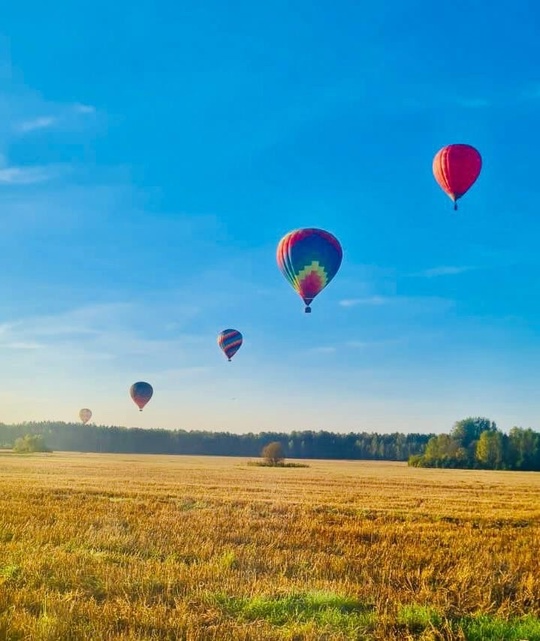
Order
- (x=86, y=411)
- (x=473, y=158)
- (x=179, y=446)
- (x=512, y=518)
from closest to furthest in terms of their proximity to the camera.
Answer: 1. (x=512, y=518)
2. (x=473, y=158)
3. (x=86, y=411)
4. (x=179, y=446)

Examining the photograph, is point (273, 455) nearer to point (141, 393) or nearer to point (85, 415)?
point (141, 393)

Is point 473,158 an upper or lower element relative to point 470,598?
upper

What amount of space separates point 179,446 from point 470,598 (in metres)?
151

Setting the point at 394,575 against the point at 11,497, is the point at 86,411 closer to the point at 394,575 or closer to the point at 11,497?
the point at 11,497

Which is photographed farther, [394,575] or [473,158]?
[473,158]

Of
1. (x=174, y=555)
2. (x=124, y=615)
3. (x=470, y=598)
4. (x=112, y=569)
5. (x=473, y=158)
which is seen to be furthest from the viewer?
(x=473, y=158)

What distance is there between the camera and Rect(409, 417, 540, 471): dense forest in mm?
106312

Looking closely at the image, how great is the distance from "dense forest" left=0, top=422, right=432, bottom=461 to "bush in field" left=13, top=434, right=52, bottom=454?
127 ft

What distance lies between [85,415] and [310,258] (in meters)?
88.4

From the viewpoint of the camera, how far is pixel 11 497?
22.9m

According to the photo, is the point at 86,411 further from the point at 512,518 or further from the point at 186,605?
the point at 186,605

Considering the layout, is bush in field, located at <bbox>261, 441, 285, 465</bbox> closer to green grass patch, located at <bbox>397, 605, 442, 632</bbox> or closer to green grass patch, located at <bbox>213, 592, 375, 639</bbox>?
green grass patch, located at <bbox>213, 592, 375, 639</bbox>

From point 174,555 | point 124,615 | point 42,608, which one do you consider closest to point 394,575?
point 174,555

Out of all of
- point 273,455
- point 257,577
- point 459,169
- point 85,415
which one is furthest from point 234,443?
point 257,577
